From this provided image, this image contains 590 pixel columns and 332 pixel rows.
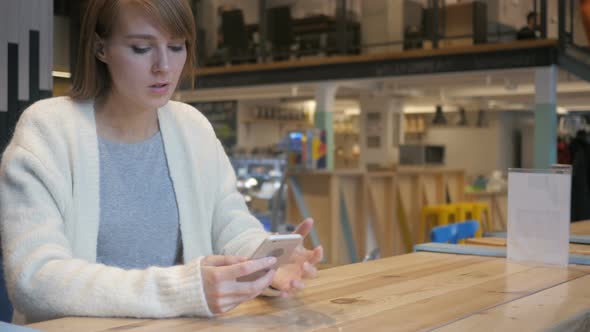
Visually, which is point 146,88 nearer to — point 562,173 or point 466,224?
point 562,173

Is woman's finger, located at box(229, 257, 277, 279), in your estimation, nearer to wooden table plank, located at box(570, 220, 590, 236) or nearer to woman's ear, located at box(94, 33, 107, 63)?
woman's ear, located at box(94, 33, 107, 63)

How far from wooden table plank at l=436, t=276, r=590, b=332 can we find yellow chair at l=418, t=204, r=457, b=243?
20.2ft

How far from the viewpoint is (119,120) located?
1554 mm

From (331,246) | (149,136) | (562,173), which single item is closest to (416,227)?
(331,246)

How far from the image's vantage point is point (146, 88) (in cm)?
144

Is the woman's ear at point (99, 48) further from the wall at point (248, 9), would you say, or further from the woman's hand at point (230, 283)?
the wall at point (248, 9)

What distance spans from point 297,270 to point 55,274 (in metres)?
0.46

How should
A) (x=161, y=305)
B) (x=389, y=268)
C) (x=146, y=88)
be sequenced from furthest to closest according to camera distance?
1. (x=389, y=268)
2. (x=146, y=88)
3. (x=161, y=305)

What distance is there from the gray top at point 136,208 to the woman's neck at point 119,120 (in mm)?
19

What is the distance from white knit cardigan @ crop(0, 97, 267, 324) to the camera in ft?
3.86

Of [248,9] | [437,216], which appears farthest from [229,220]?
[248,9]

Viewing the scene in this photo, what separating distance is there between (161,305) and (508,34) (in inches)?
332

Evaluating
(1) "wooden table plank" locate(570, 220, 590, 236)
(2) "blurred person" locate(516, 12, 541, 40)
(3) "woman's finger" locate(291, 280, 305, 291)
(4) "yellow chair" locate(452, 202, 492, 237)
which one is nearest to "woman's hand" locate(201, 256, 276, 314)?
(3) "woman's finger" locate(291, 280, 305, 291)

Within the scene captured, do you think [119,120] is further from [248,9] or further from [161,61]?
[248,9]
